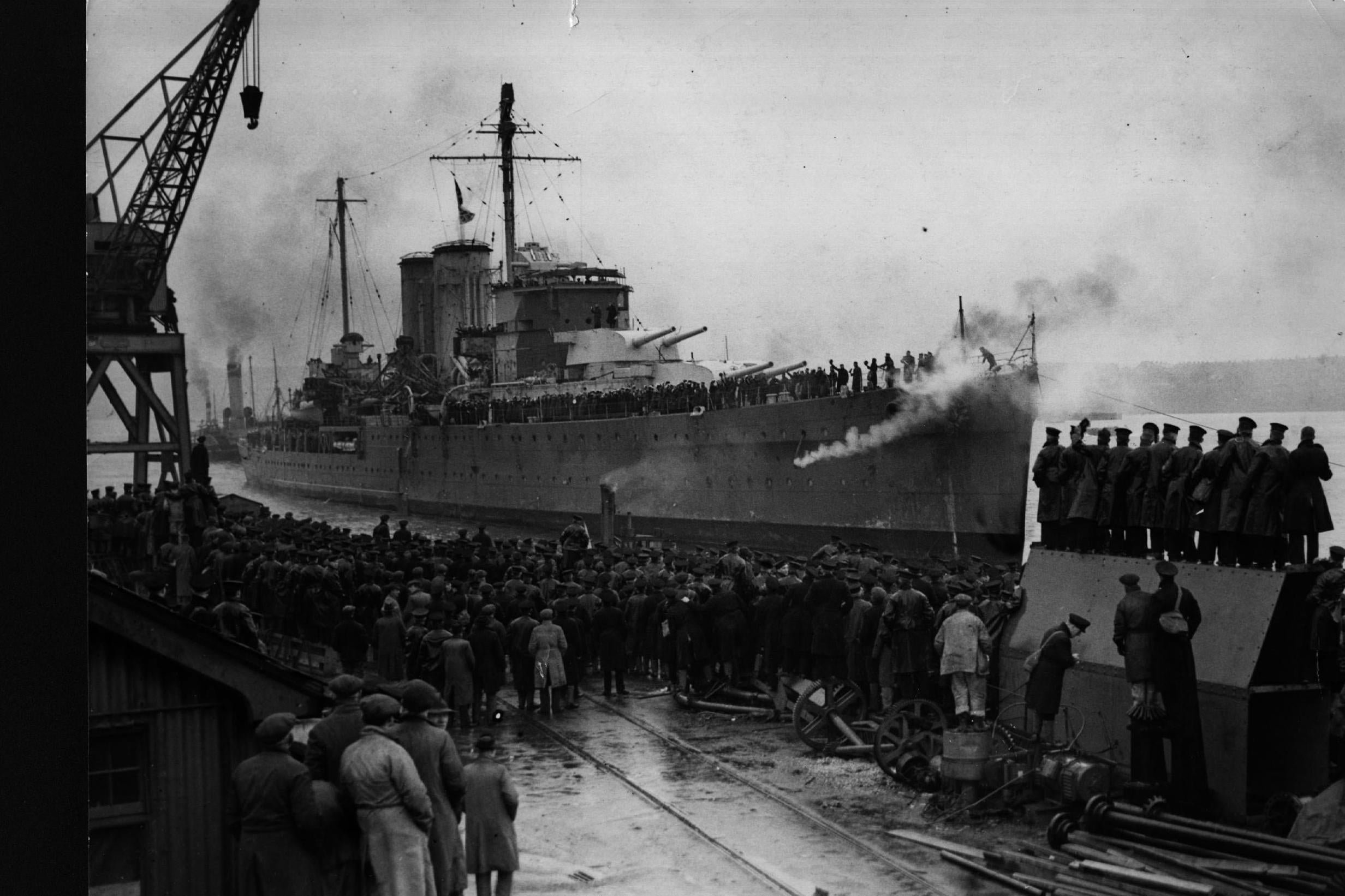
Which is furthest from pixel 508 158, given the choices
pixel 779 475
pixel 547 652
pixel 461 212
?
pixel 547 652

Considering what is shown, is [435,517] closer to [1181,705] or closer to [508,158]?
[508,158]

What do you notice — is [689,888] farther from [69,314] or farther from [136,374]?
[136,374]

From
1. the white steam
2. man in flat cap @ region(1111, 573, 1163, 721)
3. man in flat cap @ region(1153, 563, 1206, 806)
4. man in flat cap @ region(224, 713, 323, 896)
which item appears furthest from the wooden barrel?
the white steam

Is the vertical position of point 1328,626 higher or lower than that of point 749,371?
lower

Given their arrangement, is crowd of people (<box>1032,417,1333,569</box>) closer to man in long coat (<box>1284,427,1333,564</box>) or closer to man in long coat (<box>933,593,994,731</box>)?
man in long coat (<box>1284,427,1333,564</box>)

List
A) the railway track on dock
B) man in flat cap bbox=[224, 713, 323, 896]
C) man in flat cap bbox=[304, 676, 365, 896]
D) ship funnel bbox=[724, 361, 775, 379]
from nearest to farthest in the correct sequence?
man in flat cap bbox=[224, 713, 323, 896]
man in flat cap bbox=[304, 676, 365, 896]
the railway track on dock
ship funnel bbox=[724, 361, 775, 379]

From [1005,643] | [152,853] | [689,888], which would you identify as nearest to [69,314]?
[152,853]
